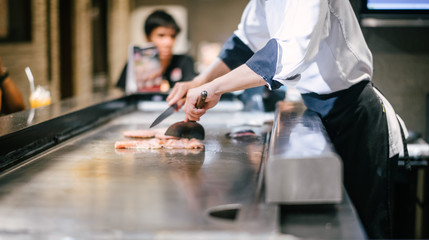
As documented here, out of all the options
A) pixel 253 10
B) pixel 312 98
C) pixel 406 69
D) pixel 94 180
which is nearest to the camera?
pixel 94 180

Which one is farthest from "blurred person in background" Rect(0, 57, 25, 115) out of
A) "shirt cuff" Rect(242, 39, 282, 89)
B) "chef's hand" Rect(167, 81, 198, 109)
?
"shirt cuff" Rect(242, 39, 282, 89)

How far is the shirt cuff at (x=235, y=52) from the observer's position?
2.24m

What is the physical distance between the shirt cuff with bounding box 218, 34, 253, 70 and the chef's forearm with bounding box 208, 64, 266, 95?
2.16ft

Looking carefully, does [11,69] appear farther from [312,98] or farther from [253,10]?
[312,98]

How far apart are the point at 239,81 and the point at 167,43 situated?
122 inches

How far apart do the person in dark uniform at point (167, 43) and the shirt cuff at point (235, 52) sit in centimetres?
220

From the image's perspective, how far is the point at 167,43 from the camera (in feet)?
15.0

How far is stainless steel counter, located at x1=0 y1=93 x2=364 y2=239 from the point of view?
37.6 inches

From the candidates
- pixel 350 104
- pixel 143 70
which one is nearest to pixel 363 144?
pixel 350 104

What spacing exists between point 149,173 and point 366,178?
828 mm

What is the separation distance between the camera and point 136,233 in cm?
93

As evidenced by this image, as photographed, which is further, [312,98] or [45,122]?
[312,98]

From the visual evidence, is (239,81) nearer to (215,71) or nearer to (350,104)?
(350,104)

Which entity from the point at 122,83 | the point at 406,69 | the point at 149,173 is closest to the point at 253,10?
the point at 149,173
